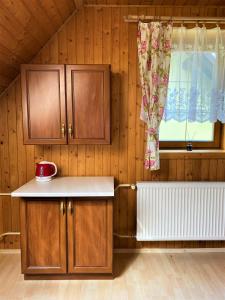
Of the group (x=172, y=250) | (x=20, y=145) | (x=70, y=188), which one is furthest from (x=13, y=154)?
(x=172, y=250)

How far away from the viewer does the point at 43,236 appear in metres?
2.08

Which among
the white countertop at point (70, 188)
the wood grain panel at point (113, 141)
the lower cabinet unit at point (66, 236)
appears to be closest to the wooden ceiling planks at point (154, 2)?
the wood grain panel at point (113, 141)

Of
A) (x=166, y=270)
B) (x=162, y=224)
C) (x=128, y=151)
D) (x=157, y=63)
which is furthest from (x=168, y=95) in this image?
(x=166, y=270)

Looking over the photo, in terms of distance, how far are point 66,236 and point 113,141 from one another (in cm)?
102

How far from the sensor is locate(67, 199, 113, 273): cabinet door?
2055mm

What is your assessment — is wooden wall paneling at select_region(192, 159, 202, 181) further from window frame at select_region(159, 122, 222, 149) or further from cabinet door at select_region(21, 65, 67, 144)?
cabinet door at select_region(21, 65, 67, 144)

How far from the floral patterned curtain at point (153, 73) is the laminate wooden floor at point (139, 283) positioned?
97 cm

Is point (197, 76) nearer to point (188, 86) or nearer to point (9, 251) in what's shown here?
point (188, 86)

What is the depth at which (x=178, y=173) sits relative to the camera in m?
2.58

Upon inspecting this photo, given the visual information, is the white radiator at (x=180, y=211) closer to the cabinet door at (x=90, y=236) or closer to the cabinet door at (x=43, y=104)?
the cabinet door at (x=90, y=236)

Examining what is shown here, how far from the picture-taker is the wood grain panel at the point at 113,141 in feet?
7.92

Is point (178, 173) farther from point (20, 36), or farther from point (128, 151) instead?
point (20, 36)

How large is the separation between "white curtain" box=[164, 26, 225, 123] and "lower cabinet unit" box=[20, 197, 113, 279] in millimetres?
1186

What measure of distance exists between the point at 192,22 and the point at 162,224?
203 centimetres
